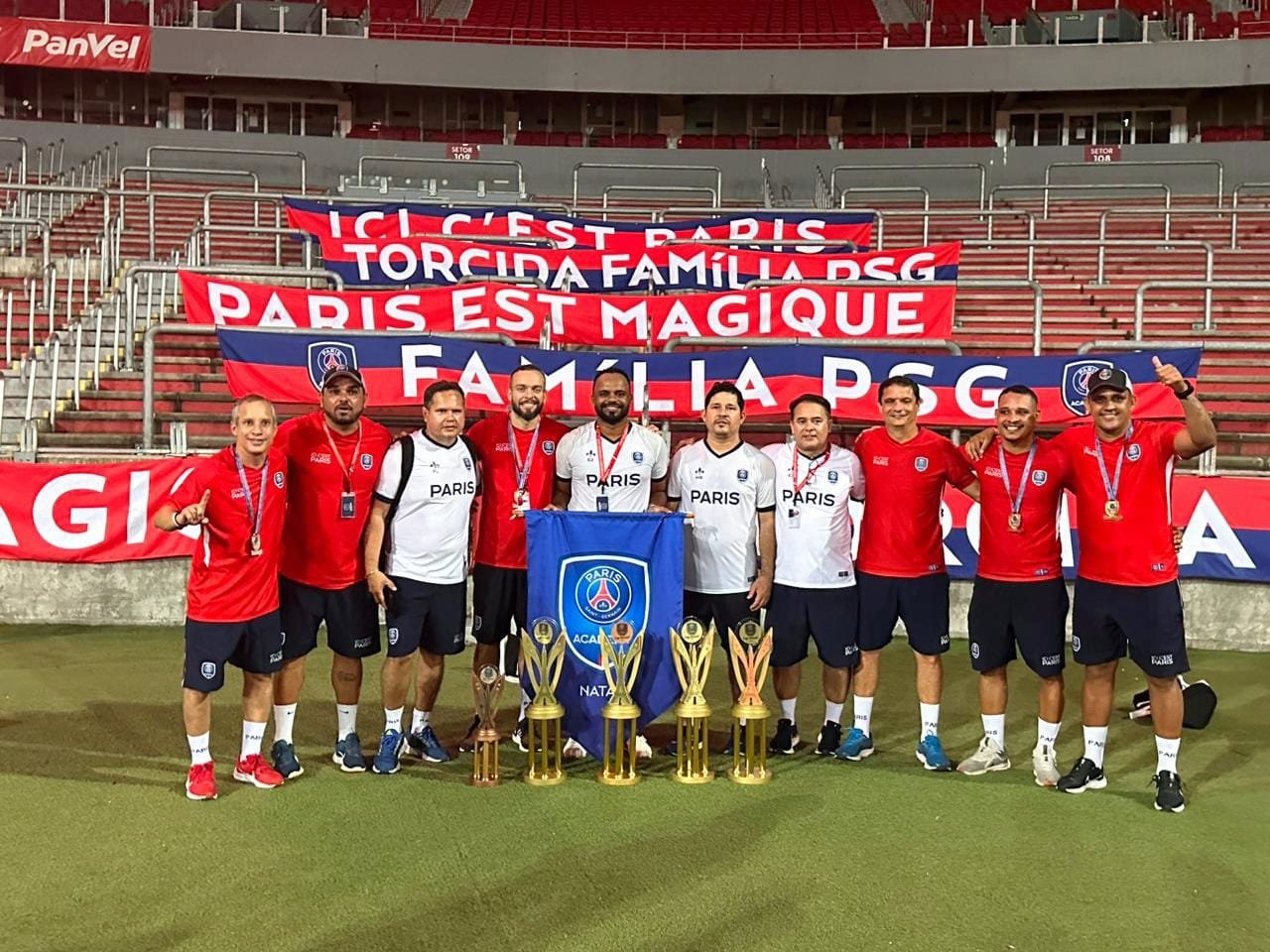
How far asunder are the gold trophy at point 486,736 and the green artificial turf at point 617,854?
12cm

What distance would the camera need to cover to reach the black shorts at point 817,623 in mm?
5332

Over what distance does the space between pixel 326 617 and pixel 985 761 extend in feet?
10.3

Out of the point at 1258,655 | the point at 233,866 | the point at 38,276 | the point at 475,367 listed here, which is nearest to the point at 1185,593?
the point at 1258,655

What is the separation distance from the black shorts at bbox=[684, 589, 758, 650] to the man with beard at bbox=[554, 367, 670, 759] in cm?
48

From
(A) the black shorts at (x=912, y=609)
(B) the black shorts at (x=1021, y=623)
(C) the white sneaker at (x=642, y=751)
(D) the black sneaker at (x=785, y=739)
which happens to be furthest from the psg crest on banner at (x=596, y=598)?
(B) the black shorts at (x=1021, y=623)

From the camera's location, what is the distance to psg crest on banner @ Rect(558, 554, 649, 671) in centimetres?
519

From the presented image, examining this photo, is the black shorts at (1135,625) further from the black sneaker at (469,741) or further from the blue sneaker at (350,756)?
the blue sneaker at (350,756)

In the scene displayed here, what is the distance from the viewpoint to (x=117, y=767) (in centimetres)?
499

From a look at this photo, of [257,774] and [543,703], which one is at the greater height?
[543,703]

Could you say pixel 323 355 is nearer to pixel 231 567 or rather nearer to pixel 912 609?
pixel 231 567

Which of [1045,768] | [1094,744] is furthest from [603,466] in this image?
[1094,744]

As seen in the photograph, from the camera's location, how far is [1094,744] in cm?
490

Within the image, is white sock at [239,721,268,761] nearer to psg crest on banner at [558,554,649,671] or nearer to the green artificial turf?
the green artificial turf

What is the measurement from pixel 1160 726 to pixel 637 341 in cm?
539
